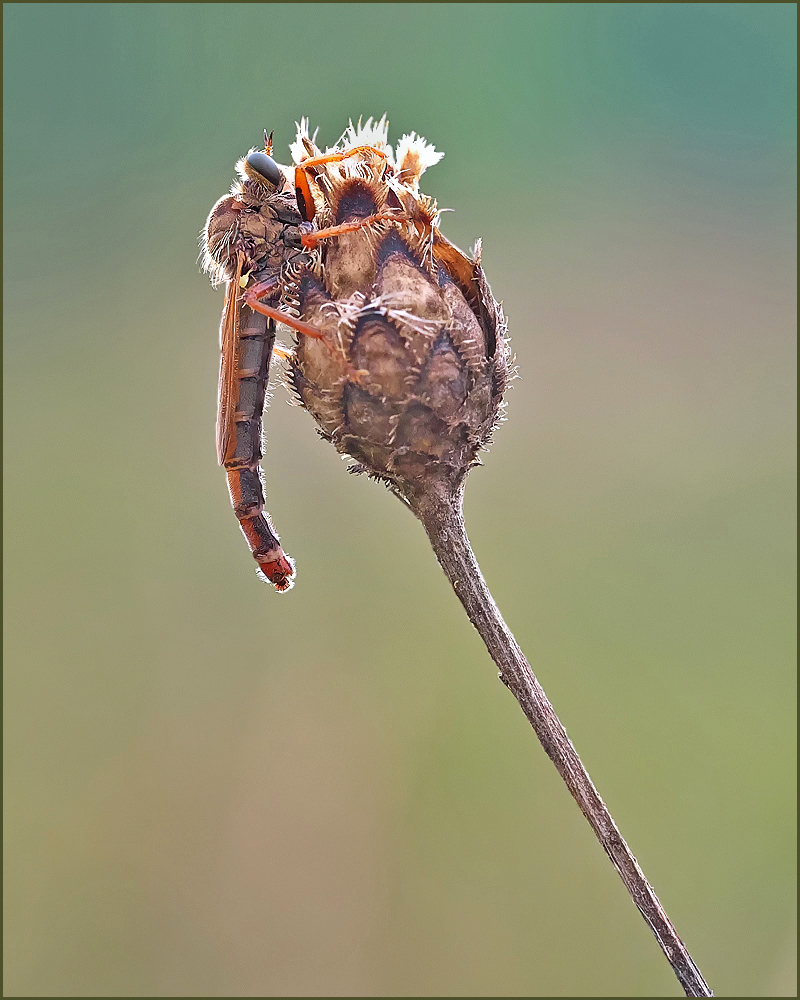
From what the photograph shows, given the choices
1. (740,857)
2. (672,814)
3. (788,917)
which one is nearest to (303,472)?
(672,814)

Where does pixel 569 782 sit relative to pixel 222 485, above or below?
below

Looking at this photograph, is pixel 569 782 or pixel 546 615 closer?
pixel 569 782

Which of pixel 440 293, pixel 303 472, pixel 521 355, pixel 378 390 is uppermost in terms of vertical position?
pixel 521 355

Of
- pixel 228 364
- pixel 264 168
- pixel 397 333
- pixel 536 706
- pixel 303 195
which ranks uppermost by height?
pixel 264 168

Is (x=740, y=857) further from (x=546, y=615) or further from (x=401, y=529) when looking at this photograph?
(x=401, y=529)

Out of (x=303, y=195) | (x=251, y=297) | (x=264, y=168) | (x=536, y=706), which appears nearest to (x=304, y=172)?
(x=303, y=195)

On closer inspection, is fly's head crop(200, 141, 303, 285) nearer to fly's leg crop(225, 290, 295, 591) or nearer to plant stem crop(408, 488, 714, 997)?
fly's leg crop(225, 290, 295, 591)

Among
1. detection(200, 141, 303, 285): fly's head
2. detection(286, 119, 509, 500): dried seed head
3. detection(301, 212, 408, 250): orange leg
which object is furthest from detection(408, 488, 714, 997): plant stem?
detection(200, 141, 303, 285): fly's head

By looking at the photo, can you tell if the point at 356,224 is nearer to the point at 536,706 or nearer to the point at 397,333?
the point at 397,333
